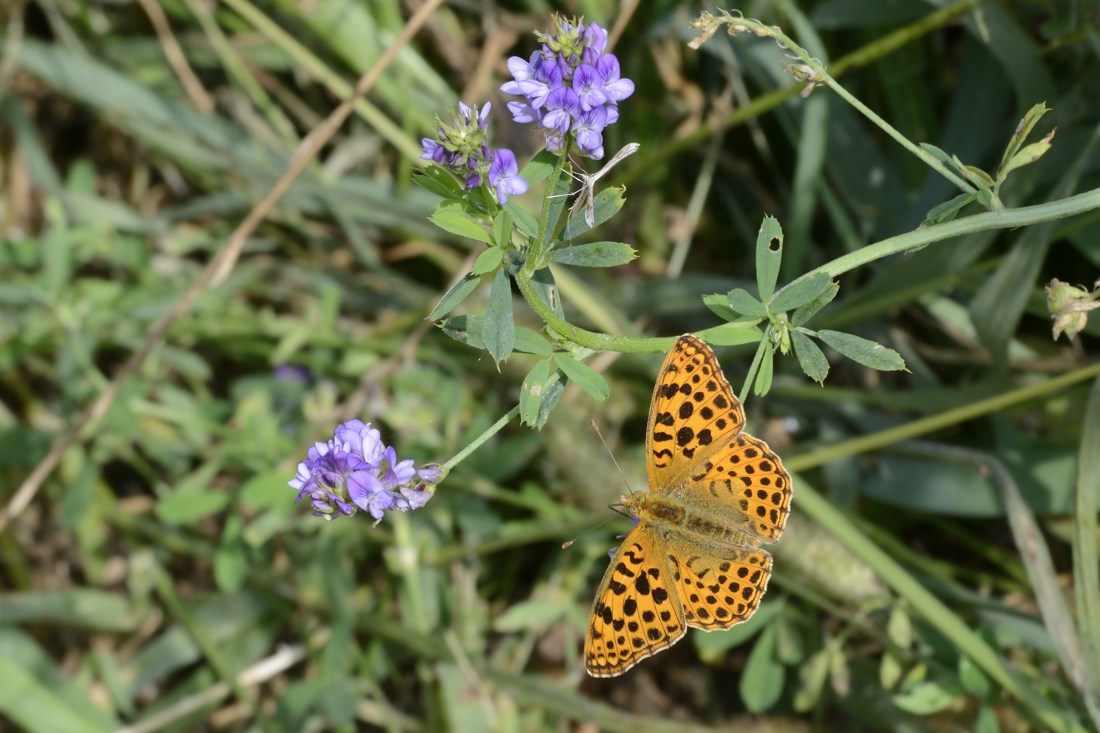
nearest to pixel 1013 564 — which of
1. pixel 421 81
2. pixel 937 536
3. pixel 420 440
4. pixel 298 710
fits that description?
pixel 937 536

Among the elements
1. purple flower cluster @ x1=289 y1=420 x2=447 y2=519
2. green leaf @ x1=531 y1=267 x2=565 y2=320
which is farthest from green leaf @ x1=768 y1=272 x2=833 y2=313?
purple flower cluster @ x1=289 y1=420 x2=447 y2=519

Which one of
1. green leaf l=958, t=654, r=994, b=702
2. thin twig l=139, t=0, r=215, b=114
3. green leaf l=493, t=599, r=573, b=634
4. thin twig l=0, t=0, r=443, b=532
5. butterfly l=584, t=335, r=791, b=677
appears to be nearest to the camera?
butterfly l=584, t=335, r=791, b=677

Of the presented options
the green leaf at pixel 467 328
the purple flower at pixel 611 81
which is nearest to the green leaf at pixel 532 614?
the green leaf at pixel 467 328

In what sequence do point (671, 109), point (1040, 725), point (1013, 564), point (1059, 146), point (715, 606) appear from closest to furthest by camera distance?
point (715, 606) → point (1040, 725) → point (1059, 146) → point (1013, 564) → point (671, 109)

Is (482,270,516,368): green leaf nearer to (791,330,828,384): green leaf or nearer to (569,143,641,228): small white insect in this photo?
(569,143,641,228): small white insect

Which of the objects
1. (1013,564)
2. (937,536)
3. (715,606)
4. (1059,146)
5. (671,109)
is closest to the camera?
(715,606)

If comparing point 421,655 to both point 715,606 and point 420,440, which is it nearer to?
point 420,440

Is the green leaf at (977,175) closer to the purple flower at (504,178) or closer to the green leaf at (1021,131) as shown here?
the green leaf at (1021,131)

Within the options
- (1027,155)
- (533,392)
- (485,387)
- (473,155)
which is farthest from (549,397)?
(485,387)
